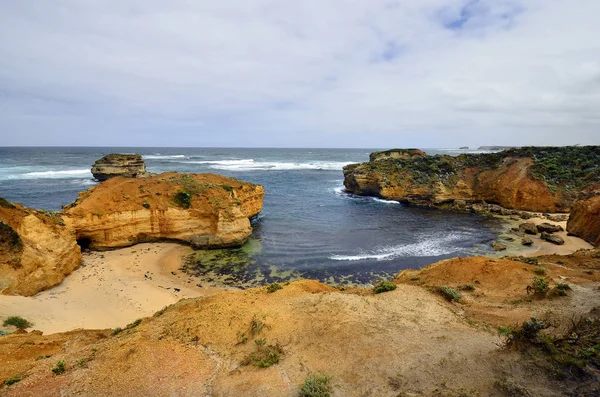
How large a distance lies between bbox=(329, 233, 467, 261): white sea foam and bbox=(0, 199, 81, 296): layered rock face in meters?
16.4

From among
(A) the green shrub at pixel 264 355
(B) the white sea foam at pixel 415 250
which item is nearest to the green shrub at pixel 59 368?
(A) the green shrub at pixel 264 355

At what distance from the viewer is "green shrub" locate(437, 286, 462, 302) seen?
38.7ft

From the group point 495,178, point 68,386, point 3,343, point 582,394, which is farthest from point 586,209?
point 3,343

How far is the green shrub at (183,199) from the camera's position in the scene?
23.6m

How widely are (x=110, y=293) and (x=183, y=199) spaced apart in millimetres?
9167

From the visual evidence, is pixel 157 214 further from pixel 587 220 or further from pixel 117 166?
pixel 117 166

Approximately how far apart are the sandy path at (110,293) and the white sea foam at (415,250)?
10830 mm

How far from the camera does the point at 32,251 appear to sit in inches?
608

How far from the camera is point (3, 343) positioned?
373 inches

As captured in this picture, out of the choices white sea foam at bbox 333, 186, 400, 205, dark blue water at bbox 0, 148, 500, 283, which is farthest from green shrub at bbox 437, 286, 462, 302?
white sea foam at bbox 333, 186, 400, 205

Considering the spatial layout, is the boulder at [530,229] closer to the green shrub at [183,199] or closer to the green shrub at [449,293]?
the green shrub at [449,293]

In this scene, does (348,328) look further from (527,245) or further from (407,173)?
(407,173)

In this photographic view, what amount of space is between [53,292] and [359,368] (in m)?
15.8

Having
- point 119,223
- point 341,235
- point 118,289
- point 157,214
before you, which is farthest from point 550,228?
point 119,223
